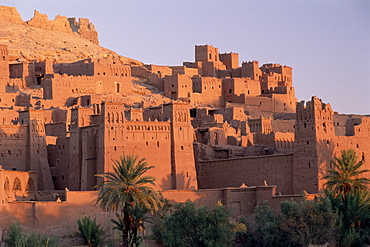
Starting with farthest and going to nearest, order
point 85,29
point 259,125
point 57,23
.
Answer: point 85,29 → point 57,23 → point 259,125

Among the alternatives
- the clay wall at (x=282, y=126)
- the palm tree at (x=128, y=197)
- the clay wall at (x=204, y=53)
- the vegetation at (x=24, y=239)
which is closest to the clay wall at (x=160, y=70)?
the clay wall at (x=204, y=53)

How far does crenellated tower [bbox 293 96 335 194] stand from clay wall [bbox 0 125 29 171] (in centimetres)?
1589

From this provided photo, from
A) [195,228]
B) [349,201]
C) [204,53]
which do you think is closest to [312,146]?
[349,201]

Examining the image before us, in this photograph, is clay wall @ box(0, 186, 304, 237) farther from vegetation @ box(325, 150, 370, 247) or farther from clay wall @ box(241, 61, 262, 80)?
clay wall @ box(241, 61, 262, 80)

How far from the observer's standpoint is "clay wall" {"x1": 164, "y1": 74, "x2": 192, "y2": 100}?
7575cm

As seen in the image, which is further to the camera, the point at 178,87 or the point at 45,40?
the point at 45,40

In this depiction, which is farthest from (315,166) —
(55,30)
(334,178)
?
(55,30)

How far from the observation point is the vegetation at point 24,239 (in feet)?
130

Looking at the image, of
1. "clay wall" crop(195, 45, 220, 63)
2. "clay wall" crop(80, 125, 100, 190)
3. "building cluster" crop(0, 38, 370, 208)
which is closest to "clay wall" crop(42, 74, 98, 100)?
"building cluster" crop(0, 38, 370, 208)

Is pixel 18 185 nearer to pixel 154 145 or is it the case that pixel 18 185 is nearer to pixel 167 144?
pixel 154 145

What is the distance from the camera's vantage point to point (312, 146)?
50469 millimetres

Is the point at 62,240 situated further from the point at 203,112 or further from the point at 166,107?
the point at 203,112

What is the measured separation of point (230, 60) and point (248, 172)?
117ft

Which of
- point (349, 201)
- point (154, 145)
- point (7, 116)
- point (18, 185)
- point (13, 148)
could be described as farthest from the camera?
point (7, 116)
